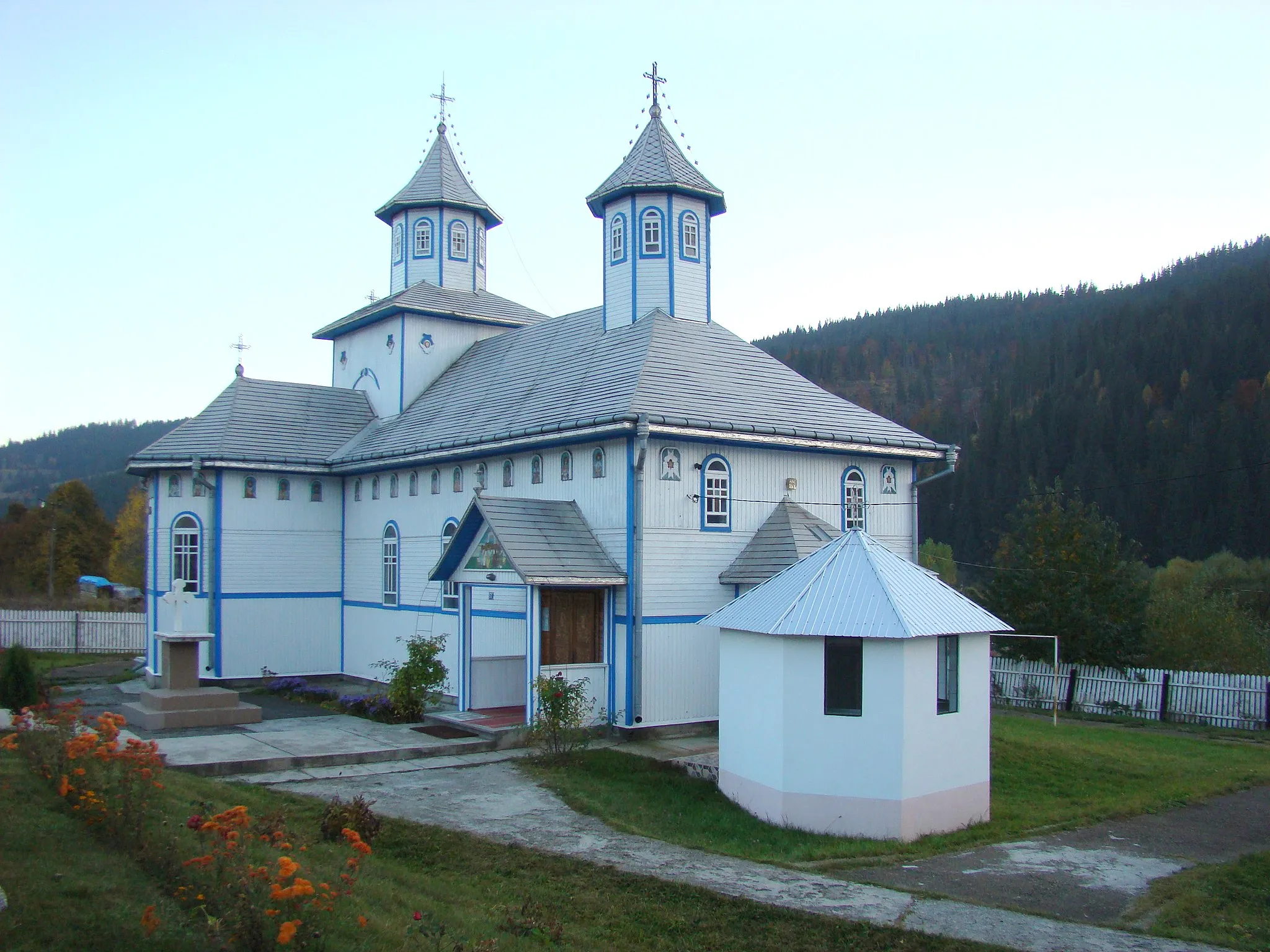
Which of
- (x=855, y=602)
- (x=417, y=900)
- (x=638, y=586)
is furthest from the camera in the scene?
(x=638, y=586)

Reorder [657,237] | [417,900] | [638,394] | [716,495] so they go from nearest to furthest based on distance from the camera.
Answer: [417,900] → [638,394] → [716,495] → [657,237]

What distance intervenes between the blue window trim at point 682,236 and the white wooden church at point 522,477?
6 centimetres

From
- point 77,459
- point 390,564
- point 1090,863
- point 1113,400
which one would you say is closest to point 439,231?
point 390,564

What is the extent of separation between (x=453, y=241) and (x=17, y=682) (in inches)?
629

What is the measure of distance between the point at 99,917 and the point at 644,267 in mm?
17117

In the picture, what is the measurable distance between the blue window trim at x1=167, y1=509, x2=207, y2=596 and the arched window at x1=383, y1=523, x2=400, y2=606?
4225mm

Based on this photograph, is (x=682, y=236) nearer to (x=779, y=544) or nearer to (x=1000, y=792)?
(x=779, y=544)

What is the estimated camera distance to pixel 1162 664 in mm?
30453

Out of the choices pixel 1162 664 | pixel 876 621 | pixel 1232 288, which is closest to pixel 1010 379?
pixel 1232 288

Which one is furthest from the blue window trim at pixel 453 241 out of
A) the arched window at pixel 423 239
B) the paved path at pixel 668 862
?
the paved path at pixel 668 862

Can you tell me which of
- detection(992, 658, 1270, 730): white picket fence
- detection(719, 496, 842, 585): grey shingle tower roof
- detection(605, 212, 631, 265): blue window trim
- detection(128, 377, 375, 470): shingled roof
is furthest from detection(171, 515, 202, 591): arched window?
detection(992, 658, 1270, 730): white picket fence

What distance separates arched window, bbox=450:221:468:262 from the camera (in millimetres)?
30031

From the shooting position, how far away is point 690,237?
22250mm

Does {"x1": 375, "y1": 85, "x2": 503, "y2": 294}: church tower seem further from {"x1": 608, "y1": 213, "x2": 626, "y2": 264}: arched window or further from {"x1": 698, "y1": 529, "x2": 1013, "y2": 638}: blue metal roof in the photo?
{"x1": 698, "y1": 529, "x2": 1013, "y2": 638}: blue metal roof
